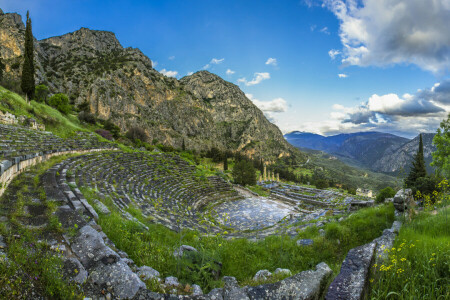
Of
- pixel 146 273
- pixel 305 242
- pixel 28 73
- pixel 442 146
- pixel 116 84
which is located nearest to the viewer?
pixel 146 273

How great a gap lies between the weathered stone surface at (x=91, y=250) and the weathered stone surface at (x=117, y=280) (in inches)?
7.3

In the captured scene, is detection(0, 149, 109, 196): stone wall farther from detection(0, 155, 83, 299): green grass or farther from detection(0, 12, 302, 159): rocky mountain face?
detection(0, 12, 302, 159): rocky mountain face

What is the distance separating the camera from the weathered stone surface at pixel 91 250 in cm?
Answer: 320

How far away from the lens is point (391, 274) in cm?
279

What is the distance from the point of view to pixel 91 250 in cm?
341

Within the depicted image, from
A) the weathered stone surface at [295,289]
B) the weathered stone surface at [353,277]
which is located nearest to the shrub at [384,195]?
the weathered stone surface at [353,277]

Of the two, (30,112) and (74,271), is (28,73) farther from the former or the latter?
(74,271)

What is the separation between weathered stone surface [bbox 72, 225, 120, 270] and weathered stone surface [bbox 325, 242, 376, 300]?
3330 mm

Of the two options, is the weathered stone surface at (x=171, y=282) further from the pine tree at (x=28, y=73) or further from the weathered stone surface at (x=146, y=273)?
the pine tree at (x=28, y=73)

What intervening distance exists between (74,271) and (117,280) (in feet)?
2.15

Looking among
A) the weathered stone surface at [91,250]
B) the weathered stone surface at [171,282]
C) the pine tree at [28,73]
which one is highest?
the pine tree at [28,73]

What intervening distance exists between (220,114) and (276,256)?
177 metres

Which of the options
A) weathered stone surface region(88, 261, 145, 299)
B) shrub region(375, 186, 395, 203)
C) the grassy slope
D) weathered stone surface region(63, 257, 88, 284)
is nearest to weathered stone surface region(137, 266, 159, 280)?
weathered stone surface region(88, 261, 145, 299)

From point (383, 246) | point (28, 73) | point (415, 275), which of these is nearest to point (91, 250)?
point (415, 275)
